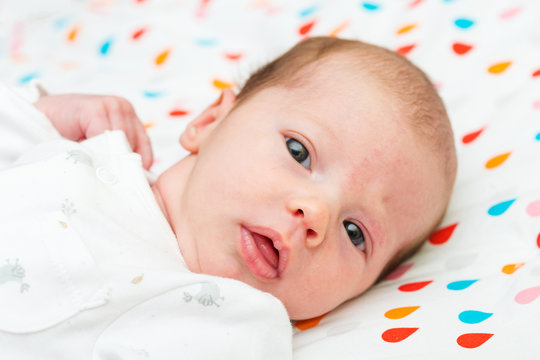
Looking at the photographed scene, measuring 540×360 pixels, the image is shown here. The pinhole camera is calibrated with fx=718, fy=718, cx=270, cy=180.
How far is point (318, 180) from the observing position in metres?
1.27

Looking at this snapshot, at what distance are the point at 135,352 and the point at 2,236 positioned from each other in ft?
0.93

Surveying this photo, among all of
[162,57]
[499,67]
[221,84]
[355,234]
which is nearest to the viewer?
[355,234]

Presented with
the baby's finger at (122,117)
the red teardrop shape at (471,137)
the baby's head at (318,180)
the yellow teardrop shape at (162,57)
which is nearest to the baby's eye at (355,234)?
the baby's head at (318,180)

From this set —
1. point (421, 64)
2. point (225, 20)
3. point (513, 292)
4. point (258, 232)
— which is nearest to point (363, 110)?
point (258, 232)

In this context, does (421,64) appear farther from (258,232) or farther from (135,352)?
(135,352)

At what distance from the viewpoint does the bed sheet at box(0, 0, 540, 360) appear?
1205mm

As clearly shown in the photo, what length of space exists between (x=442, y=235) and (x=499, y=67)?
49 centimetres

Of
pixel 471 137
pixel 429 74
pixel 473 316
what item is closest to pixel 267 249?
pixel 473 316

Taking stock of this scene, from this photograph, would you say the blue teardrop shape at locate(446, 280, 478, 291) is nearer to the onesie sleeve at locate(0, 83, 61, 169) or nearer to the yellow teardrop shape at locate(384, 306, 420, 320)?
the yellow teardrop shape at locate(384, 306, 420, 320)

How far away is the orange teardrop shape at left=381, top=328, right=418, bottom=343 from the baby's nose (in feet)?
0.62

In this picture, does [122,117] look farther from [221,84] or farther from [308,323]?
[308,323]

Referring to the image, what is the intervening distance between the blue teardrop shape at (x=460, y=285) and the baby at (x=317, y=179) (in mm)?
136

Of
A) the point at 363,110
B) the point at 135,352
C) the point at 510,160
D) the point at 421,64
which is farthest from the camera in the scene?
the point at 421,64

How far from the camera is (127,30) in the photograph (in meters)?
2.16
